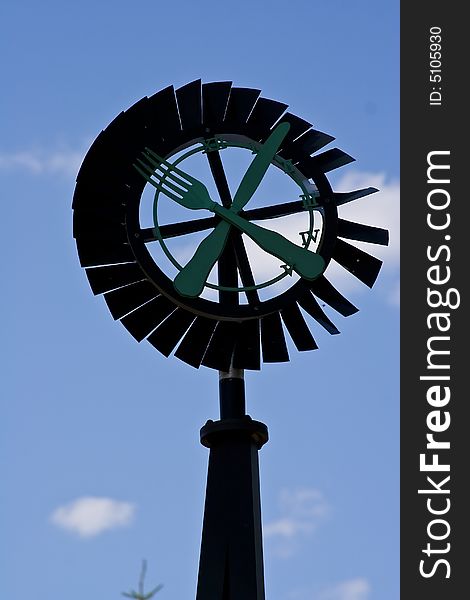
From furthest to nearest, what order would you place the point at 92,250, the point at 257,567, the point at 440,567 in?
the point at 92,250 → the point at 257,567 → the point at 440,567

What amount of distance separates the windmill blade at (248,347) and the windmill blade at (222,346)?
0.05 metres

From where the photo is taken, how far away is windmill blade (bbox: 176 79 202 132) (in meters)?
14.8

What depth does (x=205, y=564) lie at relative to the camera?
13.1 meters

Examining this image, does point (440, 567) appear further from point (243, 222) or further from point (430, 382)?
point (243, 222)

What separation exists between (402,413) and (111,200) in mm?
3909

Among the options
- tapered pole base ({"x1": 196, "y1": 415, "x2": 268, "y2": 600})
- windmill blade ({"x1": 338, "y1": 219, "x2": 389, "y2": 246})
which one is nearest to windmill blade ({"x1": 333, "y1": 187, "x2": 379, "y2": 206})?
windmill blade ({"x1": 338, "y1": 219, "x2": 389, "y2": 246})

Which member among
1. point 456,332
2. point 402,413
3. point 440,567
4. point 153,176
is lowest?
point 440,567

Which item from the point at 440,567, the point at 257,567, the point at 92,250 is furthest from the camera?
the point at 92,250

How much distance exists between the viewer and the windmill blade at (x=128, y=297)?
559 inches

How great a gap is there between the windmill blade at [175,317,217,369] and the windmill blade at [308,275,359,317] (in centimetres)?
116

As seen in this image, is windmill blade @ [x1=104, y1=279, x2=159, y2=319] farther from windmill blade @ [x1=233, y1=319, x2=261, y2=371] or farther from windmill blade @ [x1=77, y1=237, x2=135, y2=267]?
windmill blade @ [x1=233, y1=319, x2=261, y2=371]

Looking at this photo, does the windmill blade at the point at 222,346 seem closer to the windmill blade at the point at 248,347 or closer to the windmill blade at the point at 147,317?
the windmill blade at the point at 248,347

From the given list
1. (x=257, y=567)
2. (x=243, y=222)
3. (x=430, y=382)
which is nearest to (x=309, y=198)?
(x=243, y=222)

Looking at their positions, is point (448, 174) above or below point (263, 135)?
below
